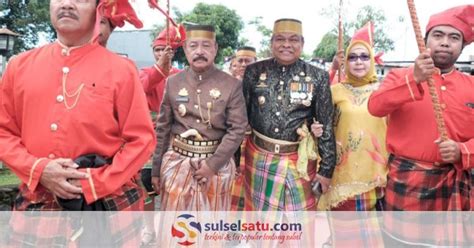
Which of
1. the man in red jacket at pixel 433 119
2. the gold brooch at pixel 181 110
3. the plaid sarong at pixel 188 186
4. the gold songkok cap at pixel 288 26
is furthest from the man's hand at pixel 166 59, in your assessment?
the man in red jacket at pixel 433 119

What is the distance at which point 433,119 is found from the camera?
2867mm

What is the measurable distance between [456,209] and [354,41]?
1.61 meters

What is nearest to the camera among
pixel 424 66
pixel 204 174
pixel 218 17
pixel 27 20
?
pixel 424 66

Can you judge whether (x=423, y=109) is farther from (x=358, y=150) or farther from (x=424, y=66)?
(x=358, y=150)

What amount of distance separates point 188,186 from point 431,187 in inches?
61.6

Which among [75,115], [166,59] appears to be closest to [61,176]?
[75,115]

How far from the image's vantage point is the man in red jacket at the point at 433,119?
282 cm

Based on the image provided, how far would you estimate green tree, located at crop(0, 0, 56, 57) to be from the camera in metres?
15.5

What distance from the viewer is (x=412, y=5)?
8.85 ft

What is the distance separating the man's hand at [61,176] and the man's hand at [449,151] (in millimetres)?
1878

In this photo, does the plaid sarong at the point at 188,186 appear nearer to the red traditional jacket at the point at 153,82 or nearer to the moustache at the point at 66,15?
the red traditional jacket at the point at 153,82

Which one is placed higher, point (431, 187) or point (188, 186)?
point (431, 187)

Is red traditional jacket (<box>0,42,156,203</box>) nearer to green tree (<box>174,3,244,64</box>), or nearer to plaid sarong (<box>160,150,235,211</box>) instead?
plaid sarong (<box>160,150,235,211</box>)

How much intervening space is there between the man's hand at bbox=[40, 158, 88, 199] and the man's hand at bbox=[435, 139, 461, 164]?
1878 mm
